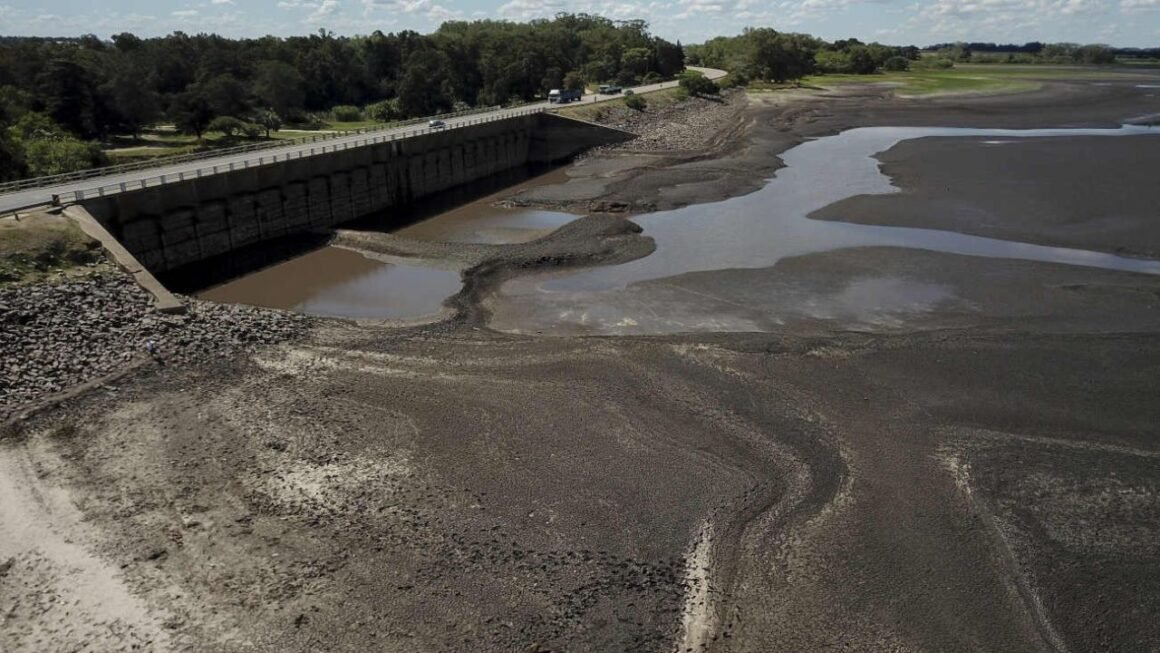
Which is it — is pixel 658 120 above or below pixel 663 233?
above

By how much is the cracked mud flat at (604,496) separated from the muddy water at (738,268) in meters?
2.73

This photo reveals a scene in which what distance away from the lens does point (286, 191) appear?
4588 cm

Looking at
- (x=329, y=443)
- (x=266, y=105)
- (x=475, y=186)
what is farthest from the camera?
(x=266, y=105)

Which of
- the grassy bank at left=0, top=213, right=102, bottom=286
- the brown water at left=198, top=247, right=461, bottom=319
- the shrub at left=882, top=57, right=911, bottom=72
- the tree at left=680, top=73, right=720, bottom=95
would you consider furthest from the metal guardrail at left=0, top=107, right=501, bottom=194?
the shrub at left=882, top=57, right=911, bottom=72

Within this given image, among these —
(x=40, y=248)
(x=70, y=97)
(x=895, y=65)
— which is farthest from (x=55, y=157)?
(x=895, y=65)

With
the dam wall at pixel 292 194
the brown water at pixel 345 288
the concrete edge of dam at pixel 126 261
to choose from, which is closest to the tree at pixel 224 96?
the dam wall at pixel 292 194

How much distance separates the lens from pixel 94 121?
217 ft

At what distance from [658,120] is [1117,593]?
82521 millimetres

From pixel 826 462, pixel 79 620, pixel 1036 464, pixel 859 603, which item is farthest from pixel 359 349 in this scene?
pixel 1036 464

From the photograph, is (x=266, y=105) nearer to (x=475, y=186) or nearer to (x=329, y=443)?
(x=475, y=186)

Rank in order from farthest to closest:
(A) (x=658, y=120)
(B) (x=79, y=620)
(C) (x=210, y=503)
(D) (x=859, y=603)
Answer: (A) (x=658, y=120)
(C) (x=210, y=503)
(D) (x=859, y=603)
(B) (x=79, y=620)

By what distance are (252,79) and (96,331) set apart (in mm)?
73106

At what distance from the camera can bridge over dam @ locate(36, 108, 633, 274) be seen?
122 feet

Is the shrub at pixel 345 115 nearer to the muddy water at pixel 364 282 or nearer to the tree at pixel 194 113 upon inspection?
the tree at pixel 194 113
